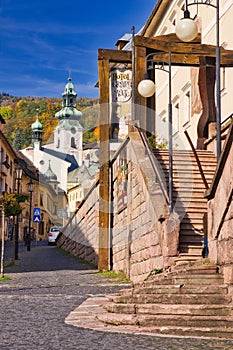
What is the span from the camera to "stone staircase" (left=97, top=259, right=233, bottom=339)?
7379 mm

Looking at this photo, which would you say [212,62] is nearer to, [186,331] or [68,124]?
[186,331]

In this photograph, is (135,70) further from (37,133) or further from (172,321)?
(37,133)

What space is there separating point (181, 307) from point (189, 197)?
616cm

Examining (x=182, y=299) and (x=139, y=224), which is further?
(x=139, y=224)

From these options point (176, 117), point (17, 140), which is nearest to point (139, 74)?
point (176, 117)

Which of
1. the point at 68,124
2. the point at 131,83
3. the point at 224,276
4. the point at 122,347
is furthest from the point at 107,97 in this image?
the point at 68,124

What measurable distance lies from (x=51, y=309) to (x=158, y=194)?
12.9 ft

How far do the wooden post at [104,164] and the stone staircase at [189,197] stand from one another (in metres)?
2.91

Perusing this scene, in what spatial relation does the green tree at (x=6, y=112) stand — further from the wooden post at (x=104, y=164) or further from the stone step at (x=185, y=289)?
the stone step at (x=185, y=289)

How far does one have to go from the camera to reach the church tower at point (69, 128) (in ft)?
417

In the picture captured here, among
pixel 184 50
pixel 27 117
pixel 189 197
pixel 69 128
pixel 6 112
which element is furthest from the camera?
pixel 27 117

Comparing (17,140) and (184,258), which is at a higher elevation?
(17,140)

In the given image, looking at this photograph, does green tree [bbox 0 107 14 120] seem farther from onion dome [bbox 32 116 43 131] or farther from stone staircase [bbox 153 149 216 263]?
stone staircase [bbox 153 149 216 263]

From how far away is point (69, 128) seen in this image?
446 ft
